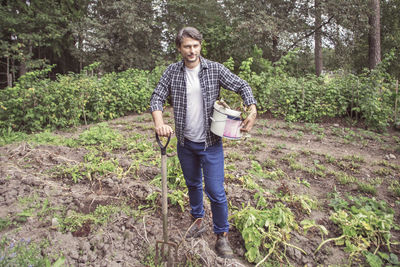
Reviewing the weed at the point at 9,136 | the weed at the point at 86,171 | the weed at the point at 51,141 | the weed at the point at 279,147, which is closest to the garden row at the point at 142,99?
the weed at the point at 9,136

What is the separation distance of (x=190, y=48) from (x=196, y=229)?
1636 millimetres

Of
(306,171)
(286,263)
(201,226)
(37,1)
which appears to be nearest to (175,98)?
(201,226)

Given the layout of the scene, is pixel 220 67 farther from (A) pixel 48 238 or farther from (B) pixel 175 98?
(A) pixel 48 238

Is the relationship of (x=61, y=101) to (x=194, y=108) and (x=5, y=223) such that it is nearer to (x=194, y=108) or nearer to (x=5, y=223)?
(x=5, y=223)

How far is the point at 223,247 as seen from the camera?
7.13 feet

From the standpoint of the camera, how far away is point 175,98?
2.06 metres

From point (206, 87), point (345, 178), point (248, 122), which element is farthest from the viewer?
point (345, 178)

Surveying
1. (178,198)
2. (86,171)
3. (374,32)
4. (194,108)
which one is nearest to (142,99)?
(86,171)

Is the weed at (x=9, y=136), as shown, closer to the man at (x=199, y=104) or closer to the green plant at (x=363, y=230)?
the man at (x=199, y=104)

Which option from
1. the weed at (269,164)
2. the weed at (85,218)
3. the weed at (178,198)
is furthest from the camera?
the weed at (269,164)

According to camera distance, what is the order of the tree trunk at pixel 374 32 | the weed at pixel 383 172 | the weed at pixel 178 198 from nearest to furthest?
the weed at pixel 178 198
the weed at pixel 383 172
the tree trunk at pixel 374 32

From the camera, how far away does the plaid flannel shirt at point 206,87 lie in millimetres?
1996

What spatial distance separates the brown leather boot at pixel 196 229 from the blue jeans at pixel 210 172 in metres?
0.22

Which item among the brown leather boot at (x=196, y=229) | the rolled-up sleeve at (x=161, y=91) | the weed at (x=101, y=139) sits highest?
the rolled-up sleeve at (x=161, y=91)
